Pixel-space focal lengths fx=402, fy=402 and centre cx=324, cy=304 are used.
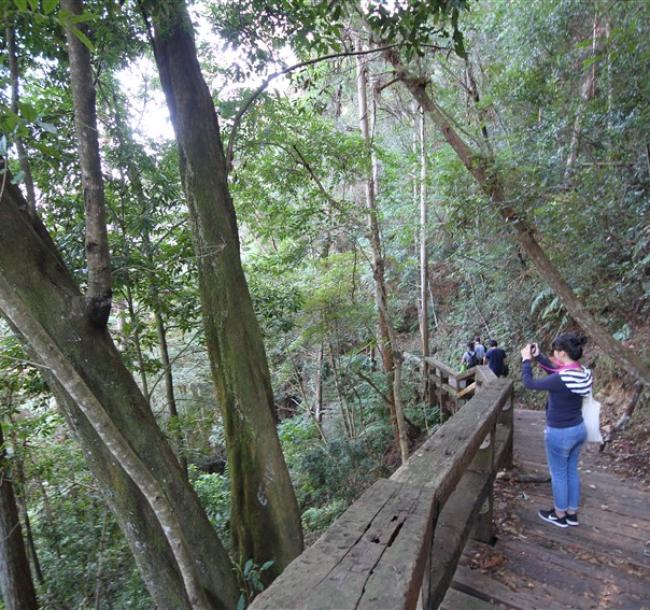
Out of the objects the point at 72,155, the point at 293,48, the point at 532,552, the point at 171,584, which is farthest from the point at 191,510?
the point at 293,48

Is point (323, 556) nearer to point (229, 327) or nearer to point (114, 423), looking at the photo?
point (114, 423)

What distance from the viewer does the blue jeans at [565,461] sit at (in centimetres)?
331

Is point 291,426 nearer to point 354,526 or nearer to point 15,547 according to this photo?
point 15,547

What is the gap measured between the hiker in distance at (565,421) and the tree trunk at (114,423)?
279 centimetres

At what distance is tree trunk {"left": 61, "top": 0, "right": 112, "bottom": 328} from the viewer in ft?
8.61

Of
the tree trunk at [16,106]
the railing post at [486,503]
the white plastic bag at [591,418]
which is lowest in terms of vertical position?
the railing post at [486,503]

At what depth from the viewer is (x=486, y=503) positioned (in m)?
3.07

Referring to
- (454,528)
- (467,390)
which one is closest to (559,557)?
(454,528)

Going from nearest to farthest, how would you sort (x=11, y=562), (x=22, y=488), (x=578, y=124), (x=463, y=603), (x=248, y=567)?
(x=463, y=603), (x=248, y=567), (x=11, y=562), (x=22, y=488), (x=578, y=124)

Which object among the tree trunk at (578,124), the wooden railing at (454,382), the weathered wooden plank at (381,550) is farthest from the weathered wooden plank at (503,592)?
the tree trunk at (578,124)

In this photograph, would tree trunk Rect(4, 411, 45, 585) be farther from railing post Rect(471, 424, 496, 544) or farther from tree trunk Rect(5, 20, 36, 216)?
railing post Rect(471, 424, 496, 544)

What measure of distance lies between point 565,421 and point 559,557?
101 cm

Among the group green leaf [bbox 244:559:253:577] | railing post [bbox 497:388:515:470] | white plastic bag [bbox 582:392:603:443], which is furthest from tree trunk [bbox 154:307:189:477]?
white plastic bag [bbox 582:392:603:443]

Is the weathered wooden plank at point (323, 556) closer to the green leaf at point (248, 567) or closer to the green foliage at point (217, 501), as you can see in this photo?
the green leaf at point (248, 567)
